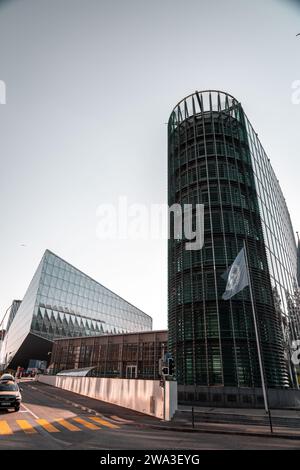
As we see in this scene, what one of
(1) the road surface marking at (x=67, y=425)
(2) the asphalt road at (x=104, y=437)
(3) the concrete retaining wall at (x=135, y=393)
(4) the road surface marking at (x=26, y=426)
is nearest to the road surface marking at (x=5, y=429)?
(2) the asphalt road at (x=104, y=437)

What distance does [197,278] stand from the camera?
27.8 meters

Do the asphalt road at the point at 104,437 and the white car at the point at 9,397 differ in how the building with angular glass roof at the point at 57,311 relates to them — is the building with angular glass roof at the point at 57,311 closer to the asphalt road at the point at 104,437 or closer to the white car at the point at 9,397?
the white car at the point at 9,397

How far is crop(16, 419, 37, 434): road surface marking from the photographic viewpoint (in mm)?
12084

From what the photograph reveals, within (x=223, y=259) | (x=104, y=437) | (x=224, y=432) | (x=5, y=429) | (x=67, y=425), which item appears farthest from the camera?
(x=223, y=259)

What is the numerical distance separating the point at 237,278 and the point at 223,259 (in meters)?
6.38

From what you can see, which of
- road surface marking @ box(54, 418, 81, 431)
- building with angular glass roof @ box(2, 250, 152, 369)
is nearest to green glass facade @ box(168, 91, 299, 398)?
road surface marking @ box(54, 418, 81, 431)

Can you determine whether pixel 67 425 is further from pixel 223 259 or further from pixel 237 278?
pixel 223 259

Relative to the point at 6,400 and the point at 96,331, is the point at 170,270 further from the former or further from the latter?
the point at 96,331

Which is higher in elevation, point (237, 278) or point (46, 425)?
point (237, 278)

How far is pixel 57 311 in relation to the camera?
62.6m

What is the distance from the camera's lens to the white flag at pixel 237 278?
20.8 metres

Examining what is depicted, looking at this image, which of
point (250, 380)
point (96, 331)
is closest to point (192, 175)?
point (250, 380)

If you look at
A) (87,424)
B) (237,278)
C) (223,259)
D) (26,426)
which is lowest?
(87,424)

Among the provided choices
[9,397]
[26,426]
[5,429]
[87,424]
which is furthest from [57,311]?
[5,429]
